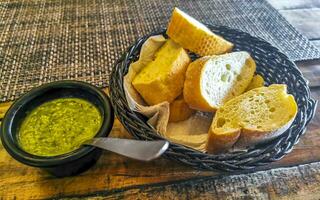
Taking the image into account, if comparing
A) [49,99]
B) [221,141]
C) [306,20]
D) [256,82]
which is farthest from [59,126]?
[306,20]

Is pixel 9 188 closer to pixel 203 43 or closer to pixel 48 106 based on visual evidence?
pixel 48 106

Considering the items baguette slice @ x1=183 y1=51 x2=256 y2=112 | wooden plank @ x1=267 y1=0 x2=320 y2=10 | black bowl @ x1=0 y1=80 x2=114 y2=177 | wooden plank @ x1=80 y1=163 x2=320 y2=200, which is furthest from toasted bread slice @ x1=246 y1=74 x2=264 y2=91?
wooden plank @ x1=267 y1=0 x2=320 y2=10

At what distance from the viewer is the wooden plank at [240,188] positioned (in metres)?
0.62

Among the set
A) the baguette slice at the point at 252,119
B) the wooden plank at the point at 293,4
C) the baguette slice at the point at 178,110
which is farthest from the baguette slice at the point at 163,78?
the wooden plank at the point at 293,4

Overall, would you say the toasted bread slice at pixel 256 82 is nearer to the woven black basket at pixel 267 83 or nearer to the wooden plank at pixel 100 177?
the woven black basket at pixel 267 83

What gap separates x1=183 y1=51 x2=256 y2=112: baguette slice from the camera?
713mm

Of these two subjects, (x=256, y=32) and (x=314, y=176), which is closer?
(x=314, y=176)

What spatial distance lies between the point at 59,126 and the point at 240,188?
394 mm

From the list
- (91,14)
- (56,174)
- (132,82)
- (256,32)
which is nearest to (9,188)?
(56,174)

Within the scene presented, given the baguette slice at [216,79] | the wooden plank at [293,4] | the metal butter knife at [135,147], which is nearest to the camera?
the metal butter knife at [135,147]

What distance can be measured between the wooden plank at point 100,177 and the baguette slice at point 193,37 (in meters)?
0.29

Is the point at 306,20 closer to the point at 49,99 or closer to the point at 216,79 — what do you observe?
the point at 216,79

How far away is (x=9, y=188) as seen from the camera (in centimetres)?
63

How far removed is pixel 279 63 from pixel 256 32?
1.19 feet
